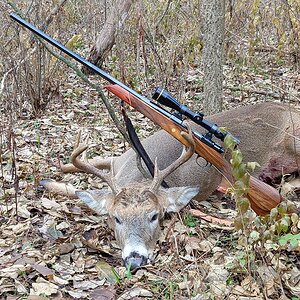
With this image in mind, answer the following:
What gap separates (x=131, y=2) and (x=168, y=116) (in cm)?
439

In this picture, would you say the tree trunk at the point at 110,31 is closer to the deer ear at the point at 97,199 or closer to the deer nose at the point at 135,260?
the deer ear at the point at 97,199

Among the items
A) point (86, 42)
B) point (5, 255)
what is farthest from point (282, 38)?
point (5, 255)

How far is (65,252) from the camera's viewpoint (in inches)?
179

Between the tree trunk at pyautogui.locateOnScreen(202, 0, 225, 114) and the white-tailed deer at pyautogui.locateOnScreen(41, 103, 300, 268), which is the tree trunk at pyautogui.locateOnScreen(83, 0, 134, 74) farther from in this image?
the white-tailed deer at pyautogui.locateOnScreen(41, 103, 300, 268)

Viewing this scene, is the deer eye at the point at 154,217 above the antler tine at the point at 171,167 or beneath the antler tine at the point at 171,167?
beneath

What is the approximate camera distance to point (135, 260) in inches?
167

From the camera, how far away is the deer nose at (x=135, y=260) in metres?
4.22

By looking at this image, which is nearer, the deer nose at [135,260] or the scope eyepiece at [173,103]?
the deer nose at [135,260]

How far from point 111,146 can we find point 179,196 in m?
1.99

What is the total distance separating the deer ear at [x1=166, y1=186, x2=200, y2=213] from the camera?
16.5 feet

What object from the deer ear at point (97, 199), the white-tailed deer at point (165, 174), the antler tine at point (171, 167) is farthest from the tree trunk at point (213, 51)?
the deer ear at point (97, 199)

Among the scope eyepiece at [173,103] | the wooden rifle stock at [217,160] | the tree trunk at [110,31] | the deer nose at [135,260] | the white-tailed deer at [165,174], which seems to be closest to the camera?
the deer nose at [135,260]

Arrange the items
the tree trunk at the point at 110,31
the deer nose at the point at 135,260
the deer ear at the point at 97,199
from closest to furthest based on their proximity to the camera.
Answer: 1. the deer nose at the point at 135,260
2. the deer ear at the point at 97,199
3. the tree trunk at the point at 110,31

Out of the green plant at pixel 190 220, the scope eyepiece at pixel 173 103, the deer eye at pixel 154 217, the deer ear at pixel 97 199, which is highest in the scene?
the scope eyepiece at pixel 173 103
